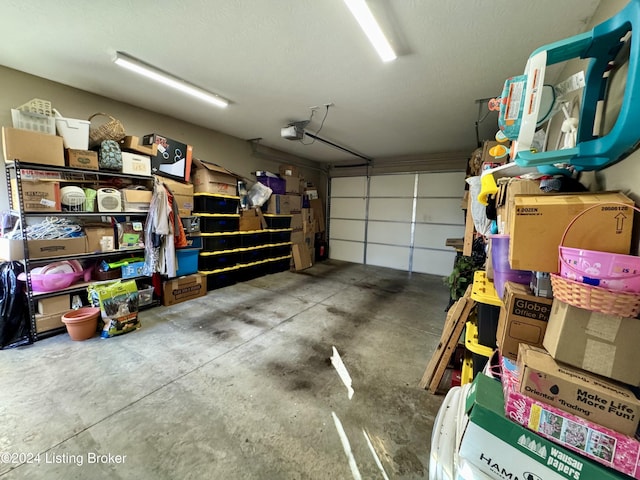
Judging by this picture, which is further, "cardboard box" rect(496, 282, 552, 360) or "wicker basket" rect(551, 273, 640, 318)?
"cardboard box" rect(496, 282, 552, 360)

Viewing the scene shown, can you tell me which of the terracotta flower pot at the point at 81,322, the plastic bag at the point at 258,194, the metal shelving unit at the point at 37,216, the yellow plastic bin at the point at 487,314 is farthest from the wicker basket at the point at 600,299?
the plastic bag at the point at 258,194

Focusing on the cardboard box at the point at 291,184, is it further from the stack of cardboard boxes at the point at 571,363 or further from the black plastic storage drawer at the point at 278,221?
the stack of cardboard boxes at the point at 571,363

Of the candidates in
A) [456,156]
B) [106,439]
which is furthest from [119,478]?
[456,156]

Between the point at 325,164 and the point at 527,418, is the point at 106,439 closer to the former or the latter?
the point at 527,418

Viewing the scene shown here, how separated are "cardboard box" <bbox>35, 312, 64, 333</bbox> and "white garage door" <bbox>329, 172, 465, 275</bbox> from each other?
5.75 m

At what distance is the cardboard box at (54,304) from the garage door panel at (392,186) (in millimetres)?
5991

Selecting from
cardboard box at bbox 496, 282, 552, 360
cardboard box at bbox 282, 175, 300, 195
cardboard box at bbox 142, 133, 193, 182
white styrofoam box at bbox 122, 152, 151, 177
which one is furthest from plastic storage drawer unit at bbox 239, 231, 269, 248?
cardboard box at bbox 496, 282, 552, 360

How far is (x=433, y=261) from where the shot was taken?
232 inches

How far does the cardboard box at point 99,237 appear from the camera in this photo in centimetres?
282

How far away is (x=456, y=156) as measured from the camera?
5480 millimetres

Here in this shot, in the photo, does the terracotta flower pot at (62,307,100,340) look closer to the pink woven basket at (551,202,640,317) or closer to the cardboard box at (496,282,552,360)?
the cardboard box at (496,282,552,360)

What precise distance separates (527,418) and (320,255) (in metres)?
6.31

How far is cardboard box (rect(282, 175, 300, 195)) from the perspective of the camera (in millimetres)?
5730

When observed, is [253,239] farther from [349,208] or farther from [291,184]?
[349,208]
